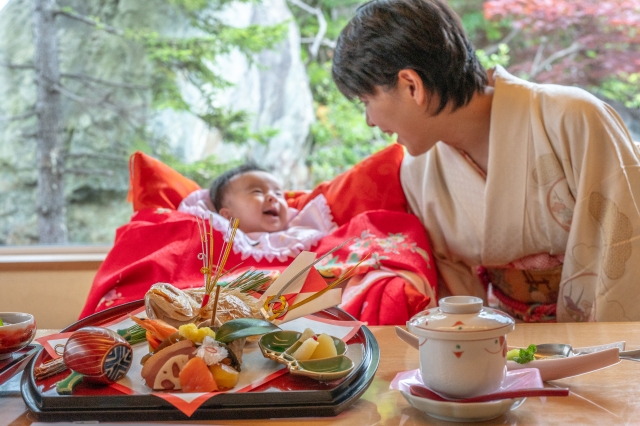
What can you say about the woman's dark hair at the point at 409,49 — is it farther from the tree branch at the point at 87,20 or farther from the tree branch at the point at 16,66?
the tree branch at the point at 16,66

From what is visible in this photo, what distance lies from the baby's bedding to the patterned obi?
216 mm

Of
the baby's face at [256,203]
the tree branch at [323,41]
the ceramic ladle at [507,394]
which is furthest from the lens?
the tree branch at [323,41]

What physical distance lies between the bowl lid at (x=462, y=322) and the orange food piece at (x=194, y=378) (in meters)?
0.25

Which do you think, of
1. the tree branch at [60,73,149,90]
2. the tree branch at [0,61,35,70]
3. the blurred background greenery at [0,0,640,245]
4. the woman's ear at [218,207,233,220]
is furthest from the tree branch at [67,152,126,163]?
the woman's ear at [218,207,233,220]

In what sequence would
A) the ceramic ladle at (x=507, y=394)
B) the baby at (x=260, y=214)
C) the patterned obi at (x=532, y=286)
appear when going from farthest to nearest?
the baby at (x=260, y=214) < the patterned obi at (x=532, y=286) < the ceramic ladle at (x=507, y=394)

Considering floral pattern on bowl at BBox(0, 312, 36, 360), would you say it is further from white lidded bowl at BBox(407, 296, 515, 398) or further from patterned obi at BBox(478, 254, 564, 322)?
patterned obi at BBox(478, 254, 564, 322)

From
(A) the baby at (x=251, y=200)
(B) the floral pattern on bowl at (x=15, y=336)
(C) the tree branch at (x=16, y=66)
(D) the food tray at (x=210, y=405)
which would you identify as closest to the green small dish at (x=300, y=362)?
(D) the food tray at (x=210, y=405)

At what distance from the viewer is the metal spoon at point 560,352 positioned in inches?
37.2

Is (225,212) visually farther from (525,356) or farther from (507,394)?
(507,394)

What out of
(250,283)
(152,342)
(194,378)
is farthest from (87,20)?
(194,378)

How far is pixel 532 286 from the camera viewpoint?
5.72ft

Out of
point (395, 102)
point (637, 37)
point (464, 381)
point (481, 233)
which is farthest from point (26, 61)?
point (464, 381)

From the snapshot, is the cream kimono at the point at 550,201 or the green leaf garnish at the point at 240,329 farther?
the cream kimono at the point at 550,201

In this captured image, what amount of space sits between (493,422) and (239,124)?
8.07ft
